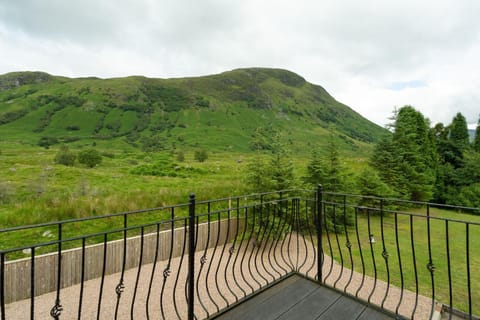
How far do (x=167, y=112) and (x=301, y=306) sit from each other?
77199 mm

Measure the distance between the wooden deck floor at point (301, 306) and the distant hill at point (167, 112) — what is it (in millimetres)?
42748

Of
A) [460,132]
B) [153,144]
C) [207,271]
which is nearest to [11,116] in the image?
[153,144]

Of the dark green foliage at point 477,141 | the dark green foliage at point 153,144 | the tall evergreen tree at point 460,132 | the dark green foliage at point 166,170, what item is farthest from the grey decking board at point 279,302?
the dark green foliage at point 153,144

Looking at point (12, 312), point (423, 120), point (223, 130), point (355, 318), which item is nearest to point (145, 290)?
point (12, 312)

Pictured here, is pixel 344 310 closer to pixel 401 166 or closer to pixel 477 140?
pixel 401 166

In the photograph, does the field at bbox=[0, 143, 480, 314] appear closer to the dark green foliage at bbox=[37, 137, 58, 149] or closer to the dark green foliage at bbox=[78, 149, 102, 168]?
the dark green foliage at bbox=[78, 149, 102, 168]

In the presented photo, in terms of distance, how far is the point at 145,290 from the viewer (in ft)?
14.5

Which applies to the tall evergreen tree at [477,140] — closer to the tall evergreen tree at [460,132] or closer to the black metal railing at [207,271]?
the tall evergreen tree at [460,132]

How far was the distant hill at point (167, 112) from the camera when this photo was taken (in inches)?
2156

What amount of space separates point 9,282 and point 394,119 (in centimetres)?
1461

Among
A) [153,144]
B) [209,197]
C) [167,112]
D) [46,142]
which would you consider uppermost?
[167,112]

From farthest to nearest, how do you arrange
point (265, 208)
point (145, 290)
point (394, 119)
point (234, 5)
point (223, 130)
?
point (223, 130)
point (394, 119)
point (234, 5)
point (265, 208)
point (145, 290)

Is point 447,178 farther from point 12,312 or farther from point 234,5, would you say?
point 12,312

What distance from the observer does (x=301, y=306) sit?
6.91 feet
